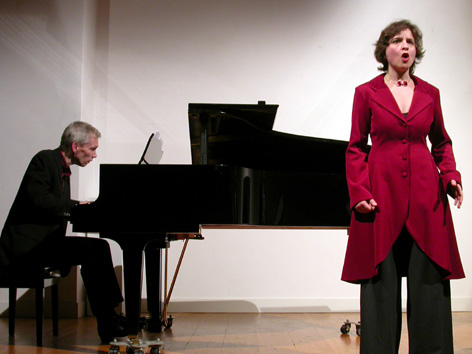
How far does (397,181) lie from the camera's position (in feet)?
5.36

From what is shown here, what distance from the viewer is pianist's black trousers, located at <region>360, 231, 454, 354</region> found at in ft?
5.21

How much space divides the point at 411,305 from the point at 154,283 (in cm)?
200

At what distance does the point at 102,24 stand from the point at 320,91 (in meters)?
1.96

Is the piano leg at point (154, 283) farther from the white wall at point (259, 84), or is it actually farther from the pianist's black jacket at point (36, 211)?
the white wall at point (259, 84)

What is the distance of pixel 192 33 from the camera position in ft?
15.2

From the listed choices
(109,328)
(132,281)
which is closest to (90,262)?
(109,328)

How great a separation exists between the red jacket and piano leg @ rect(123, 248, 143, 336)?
1.19 m

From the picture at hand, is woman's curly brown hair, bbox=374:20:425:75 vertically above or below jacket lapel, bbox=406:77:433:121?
above

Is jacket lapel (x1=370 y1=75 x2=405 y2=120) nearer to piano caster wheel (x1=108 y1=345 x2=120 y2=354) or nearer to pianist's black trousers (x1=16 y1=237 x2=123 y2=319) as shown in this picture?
piano caster wheel (x1=108 y1=345 x2=120 y2=354)

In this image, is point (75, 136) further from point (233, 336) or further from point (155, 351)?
point (233, 336)

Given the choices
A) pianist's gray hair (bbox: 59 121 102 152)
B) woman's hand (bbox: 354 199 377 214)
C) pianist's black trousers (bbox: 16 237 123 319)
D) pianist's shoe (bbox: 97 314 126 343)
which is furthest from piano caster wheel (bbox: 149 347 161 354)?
woman's hand (bbox: 354 199 377 214)

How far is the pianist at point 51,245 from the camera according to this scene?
3012 millimetres

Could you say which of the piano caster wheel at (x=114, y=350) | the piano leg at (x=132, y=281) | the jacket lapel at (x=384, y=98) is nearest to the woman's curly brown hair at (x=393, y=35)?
the jacket lapel at (x=384, y=98)

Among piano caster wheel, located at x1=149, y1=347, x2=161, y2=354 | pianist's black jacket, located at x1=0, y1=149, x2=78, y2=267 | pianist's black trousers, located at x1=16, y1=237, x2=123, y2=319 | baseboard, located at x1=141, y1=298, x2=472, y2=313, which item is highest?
pianist's black jacket, located at x1=0, y1=149, x2=78, y2=267
